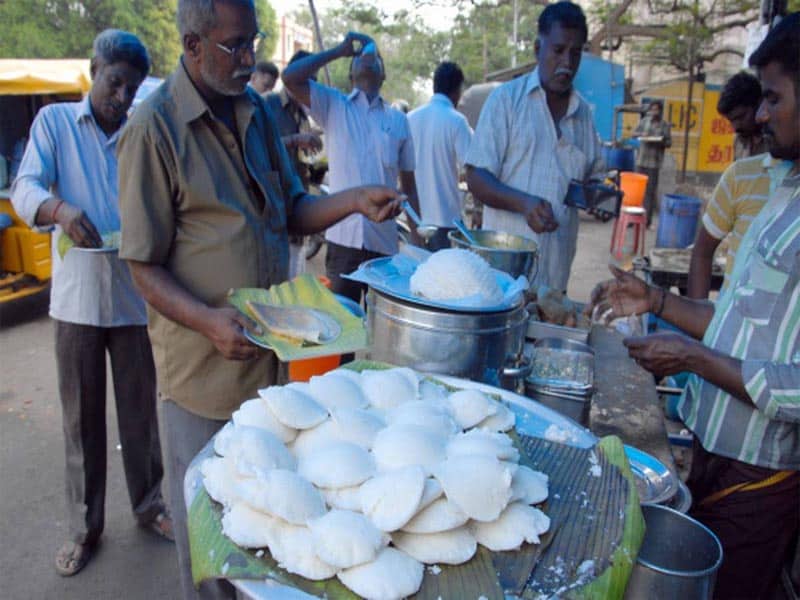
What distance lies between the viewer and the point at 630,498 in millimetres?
1188

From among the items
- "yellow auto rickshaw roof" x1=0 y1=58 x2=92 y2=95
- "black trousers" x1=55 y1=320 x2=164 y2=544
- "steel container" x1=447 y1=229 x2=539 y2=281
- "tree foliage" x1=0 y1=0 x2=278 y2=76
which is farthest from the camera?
"tree foliage" x1=0 y1=0 x2=278 y2=76

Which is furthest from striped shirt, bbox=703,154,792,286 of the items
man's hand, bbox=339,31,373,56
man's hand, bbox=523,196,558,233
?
man's hand, bbox=339,31,373,56

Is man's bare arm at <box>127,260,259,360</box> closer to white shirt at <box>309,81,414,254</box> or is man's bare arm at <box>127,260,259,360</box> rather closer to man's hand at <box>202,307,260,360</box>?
man's hand at <box>202,307,260,360</box>

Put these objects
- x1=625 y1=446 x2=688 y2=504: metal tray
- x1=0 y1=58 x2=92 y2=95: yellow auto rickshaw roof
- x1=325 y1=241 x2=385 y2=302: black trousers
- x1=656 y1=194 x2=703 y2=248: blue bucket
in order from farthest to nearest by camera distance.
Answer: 1. x1=656 y1=194 x2=703 y2=248: blue bucket
2. x1=0 y1=58 x2=92 y2=95: yellow auto rickshaw roof
3. x1=325 y1=241 x2=385 y2=302: black trousers
4. x1=625 y1=446 x2=688 y2=504: metal tray

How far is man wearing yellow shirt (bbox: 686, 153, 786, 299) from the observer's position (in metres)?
2.76

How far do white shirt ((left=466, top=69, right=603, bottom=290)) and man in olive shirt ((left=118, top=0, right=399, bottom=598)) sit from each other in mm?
1477

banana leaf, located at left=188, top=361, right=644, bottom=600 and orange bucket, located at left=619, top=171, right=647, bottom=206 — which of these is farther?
orange bucket, located at left=619, top=171, right=647, bottom=206

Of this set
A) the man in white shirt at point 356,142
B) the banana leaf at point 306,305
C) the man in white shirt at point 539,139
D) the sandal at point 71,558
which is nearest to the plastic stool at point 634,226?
the man in white shirt at point 356,142

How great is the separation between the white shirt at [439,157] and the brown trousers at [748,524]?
3901 mm

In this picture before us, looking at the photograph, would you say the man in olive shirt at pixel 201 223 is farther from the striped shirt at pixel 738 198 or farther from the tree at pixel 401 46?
the tree at pixel 401 46

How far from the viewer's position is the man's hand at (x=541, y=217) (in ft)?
9.34

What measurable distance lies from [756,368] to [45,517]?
3.32m

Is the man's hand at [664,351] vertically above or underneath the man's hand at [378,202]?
underneath

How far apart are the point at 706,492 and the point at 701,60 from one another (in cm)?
1341
